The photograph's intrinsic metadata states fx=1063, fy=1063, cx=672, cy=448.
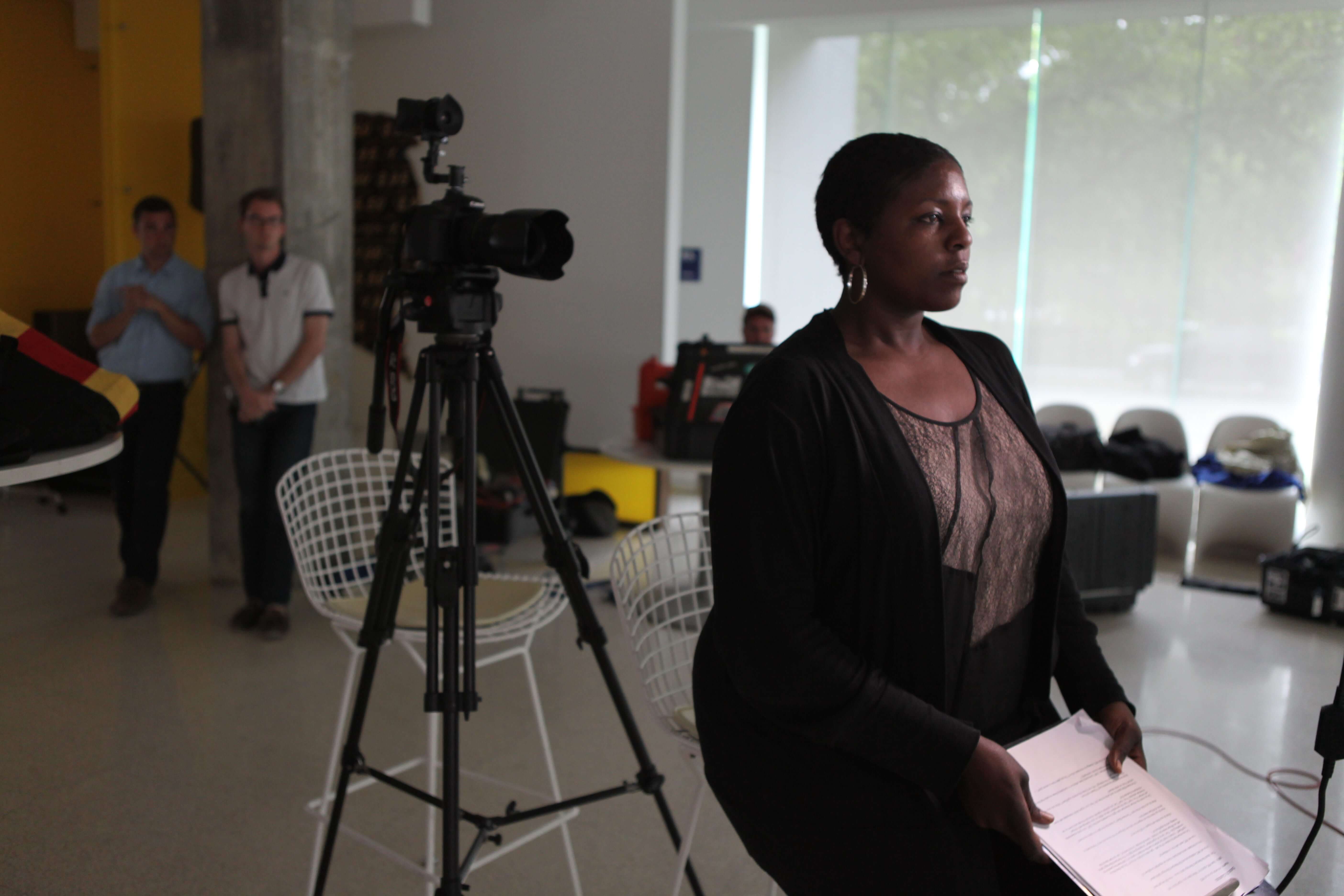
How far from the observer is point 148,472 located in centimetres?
436

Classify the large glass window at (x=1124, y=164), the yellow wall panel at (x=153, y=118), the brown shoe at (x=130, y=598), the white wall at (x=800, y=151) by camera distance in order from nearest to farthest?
the brown shoe at (x=130, y=598), the yellow wall panel at (x=153, y=118), the large glass window at (x=1124, y=164), the white wall at (x=800, y=151)

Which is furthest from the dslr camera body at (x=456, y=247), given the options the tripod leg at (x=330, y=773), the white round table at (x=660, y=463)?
the white round table at (x=660, y=463)

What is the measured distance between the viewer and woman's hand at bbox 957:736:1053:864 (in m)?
1.25

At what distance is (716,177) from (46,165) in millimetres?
3960

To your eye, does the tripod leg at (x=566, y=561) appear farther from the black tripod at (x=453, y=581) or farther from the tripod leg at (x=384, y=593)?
the tripod leg at (x=384, y=593)

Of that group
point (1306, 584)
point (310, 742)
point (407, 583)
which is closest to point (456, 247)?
point (407, 583)

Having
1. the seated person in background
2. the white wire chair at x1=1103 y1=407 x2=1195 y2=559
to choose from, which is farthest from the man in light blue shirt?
the white wire chair at x1=1103 y1=407 x2=1195 y2=559

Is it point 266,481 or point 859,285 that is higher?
point 859,285

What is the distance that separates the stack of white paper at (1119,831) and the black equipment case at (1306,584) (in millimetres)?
3687

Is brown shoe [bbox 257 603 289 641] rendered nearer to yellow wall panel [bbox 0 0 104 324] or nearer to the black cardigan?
yellow wall panel [bbox 0 0 104 324]

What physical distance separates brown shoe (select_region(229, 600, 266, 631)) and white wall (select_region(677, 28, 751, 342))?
3.09m

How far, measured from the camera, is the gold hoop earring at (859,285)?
1.46 m

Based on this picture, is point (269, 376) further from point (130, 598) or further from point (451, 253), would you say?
point (451, 253)

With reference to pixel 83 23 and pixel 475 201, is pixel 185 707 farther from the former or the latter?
pixel 83 23
